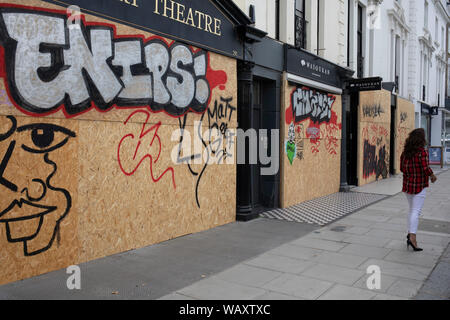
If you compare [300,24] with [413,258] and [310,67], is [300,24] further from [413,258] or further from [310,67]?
[413,258]

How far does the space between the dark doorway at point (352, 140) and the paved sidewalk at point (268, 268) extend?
7.04 m

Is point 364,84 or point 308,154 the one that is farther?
point 364,84

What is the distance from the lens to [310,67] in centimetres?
1134

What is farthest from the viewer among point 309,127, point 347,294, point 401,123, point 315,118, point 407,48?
point 407,48

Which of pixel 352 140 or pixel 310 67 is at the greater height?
pixel 310 67

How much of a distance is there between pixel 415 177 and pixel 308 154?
16.6 ft

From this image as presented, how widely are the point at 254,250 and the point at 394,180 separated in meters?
12.7

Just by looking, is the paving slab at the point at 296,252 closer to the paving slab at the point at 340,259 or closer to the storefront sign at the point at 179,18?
the paving slab at the point at 340,259

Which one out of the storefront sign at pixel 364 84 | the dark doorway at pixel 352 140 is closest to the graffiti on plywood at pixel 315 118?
the storefront sign at pixel 364 84

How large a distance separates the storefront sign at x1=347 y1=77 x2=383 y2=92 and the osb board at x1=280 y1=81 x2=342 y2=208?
26.7 inches

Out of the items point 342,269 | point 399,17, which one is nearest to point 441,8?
point 399,17

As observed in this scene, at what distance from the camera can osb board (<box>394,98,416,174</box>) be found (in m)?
20.0

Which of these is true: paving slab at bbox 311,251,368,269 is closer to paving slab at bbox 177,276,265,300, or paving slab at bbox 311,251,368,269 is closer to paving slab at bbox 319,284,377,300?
paving slab at bbox 319,284,377,300

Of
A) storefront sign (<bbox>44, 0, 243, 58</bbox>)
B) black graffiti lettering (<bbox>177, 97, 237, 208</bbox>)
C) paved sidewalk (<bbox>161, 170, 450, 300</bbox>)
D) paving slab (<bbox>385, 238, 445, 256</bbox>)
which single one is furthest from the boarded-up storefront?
paving slab (<bbox>385, 238, 445, 256</bbox>)
